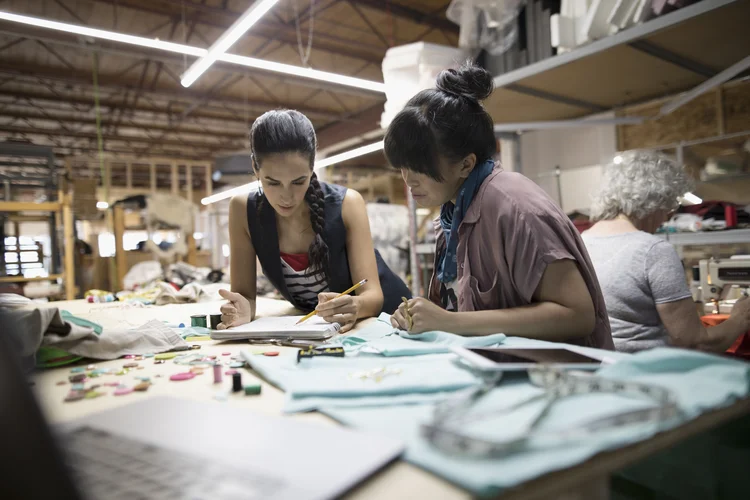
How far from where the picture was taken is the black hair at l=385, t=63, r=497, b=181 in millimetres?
1413

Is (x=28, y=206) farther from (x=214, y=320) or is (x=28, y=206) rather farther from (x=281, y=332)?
(x=281, y=332)

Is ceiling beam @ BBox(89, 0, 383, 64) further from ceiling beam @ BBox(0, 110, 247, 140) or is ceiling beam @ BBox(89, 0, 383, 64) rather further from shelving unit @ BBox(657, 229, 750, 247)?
shelving unit @ BBox(657, 229, 750, 247)

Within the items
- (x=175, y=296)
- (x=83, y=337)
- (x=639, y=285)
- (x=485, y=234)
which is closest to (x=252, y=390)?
(x=83, y=337)

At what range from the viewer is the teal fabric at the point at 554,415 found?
0.49 metres

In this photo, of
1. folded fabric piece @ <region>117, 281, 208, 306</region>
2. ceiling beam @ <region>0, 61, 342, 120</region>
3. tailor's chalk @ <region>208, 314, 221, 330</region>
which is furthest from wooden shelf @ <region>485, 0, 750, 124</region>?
ceiling beam @ <region>0, 61, 342, 120</region>

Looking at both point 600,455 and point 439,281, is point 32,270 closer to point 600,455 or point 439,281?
point 439,281

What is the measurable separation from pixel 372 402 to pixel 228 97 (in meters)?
8.89

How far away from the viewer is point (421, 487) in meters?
0.50

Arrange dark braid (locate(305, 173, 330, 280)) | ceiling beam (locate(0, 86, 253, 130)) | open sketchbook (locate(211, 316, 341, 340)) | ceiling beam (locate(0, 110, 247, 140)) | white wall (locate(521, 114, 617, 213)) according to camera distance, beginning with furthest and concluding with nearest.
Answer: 1. ceiling beam (locate(0, 110, 247, 140))
2. ceiling beam (locate(0, 86, 253, 130))
3. white wall (locate(521, 114, 617, 213))
4. dark braid (locate(305, 173, 330, 280))
5. open sketchbook (locate(211, 316, 341, 340))

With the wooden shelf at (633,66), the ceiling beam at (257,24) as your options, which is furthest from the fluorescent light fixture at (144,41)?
the ceiling beam at (257,24)

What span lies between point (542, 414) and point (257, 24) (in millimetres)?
6614

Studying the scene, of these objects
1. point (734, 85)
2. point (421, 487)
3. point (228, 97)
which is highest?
point (228, 97)

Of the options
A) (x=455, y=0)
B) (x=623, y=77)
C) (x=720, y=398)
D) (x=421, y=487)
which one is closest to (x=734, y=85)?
(x=623, y=77)

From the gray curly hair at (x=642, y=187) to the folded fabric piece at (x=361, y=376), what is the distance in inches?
55.6
